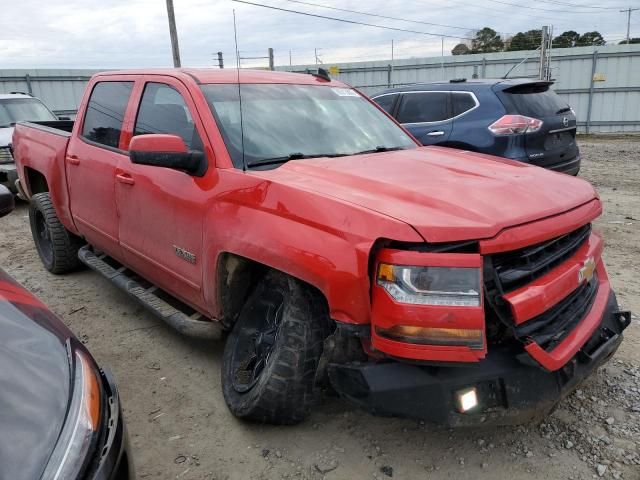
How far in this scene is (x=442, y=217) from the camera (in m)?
2.09

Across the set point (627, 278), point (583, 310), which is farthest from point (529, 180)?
point (627, 278)

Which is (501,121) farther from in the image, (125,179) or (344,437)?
(344,437)

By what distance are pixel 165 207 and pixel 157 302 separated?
692 mm

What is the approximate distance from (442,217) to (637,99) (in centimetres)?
1906

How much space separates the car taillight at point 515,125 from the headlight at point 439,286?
454 cm

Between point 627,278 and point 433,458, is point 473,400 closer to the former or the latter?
point 433,458

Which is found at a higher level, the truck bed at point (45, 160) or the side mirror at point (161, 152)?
the side mirror at point (161, 152)

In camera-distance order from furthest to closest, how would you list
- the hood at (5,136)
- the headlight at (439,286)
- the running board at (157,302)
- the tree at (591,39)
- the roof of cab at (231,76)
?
the tree at (591,39) < the hood at (5,136) < the roof of cab at (231,76) < the running board at (157,302) < the headlight at (439,286)

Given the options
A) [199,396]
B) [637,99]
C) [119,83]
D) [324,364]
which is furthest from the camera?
[637,99]

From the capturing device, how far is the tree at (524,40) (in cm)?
3462

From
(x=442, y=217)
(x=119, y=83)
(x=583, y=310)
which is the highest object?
(x=119, y=83)

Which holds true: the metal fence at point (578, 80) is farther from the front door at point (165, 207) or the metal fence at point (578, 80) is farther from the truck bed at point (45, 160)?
the front door at point (165, 207)

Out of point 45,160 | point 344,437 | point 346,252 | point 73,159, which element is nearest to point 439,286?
point 346,252

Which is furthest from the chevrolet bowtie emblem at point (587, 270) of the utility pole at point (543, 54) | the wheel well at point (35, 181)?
the utility pole at point (543, 54)
